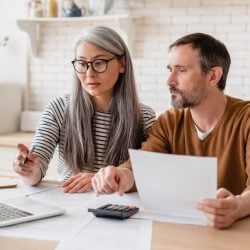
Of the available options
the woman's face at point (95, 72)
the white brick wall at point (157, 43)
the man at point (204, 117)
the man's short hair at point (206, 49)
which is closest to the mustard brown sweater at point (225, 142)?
the man at point (204, 117)

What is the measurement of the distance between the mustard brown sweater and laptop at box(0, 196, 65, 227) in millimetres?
447

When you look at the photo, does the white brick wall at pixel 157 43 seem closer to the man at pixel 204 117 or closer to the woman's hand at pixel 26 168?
the man at pixel 204 117

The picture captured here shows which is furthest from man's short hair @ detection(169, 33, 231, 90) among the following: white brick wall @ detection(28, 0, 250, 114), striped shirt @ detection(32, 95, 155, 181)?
white brick wall @ detection(28, 0, 250, 114)

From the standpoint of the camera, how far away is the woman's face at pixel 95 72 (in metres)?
1.96

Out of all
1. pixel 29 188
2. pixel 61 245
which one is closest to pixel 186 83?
pixel 29 188

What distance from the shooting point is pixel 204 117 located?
1.86m

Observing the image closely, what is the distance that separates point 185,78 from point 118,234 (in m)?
0.81

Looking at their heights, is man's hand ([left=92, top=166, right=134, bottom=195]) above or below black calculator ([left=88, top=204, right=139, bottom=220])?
above

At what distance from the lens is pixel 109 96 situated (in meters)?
2.13

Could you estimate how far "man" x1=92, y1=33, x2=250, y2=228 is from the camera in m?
1.78

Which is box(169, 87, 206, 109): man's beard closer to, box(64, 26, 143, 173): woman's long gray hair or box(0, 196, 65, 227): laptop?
box(64, 26, 143, 173): woman's long gray hair

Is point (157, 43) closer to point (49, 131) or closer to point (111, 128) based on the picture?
point (111, 128)

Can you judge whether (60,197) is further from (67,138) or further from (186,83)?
(186,83)

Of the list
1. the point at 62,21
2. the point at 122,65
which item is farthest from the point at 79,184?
the point at 62,21
